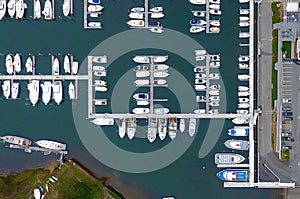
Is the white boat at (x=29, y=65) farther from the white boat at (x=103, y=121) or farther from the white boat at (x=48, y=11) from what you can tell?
the white boat at (x=103, y=121)

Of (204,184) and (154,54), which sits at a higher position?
(154,54)

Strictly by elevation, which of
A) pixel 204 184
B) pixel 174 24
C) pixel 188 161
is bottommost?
pixel 204 184

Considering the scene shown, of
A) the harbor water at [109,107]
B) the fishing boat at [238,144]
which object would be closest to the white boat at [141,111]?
the harbor water at [109,107]

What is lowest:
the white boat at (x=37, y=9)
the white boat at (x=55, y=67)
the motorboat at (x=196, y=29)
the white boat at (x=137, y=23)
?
the white boat at (x=55, y=67)

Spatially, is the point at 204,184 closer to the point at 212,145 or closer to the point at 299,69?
the point at 212,145

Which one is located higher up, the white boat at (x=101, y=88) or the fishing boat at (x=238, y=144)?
the white boat at (x=101, y=88)

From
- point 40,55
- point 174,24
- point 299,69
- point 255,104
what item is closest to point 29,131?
point 40,55
